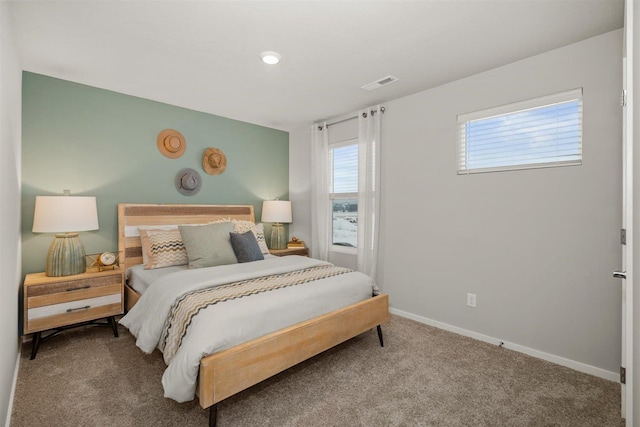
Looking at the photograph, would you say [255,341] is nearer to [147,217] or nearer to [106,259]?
[106,259]

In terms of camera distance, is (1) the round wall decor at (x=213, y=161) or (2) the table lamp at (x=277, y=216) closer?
(1) the round wall decor at (x=213, y=161)

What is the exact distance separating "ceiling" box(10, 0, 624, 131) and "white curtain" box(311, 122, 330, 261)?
1.05 m

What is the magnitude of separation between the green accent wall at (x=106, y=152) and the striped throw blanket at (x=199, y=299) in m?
1.77

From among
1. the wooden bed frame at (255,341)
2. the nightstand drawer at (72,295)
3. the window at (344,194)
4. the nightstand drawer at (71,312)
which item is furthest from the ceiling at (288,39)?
the nightstand drawer at (71,312)

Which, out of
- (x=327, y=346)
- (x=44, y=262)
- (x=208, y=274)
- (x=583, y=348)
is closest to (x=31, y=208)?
(x=44, y=262)

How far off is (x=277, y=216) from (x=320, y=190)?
69 cm

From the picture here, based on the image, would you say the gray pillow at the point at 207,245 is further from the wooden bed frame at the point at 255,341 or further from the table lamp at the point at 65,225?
the table lamp at the point at 65,225

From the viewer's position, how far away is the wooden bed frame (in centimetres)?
159

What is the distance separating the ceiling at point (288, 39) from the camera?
1.88 m

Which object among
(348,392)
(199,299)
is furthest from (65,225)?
(348,392)

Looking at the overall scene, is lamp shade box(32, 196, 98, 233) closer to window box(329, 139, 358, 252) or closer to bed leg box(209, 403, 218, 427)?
bed leg box(209, 403, 218, 427)

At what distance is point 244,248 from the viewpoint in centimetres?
301

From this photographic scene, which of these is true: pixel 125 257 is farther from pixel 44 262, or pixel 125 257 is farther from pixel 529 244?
pixel 529 244

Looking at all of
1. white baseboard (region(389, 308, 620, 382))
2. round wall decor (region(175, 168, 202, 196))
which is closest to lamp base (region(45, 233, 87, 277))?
round wall decor (region(175, 168, 202, 196))
